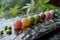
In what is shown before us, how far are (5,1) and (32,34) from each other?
678 mm

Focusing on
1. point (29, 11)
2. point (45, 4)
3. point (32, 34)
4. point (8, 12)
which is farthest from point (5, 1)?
point (32, 34)

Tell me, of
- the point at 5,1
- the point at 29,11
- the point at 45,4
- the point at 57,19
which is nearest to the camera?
the point at 57,19

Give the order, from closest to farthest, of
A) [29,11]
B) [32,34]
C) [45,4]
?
[32,34] < [45,4] < [29,11]

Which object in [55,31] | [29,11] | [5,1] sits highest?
[5,1]

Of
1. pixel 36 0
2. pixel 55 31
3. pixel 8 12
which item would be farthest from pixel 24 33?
pixel 36 0

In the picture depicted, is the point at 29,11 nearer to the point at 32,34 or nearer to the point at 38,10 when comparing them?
the point at 38,10

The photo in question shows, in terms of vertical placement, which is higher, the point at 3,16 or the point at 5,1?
the point at 5,1

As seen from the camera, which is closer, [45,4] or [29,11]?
[45,4]

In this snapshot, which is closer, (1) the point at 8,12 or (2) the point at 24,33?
(2) the point at 24,33

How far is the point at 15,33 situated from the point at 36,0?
67cm

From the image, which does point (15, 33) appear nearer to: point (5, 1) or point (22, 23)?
point (22, 23)

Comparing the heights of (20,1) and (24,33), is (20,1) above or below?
above

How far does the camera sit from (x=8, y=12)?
1442 millimetres

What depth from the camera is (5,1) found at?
1.50 meters
